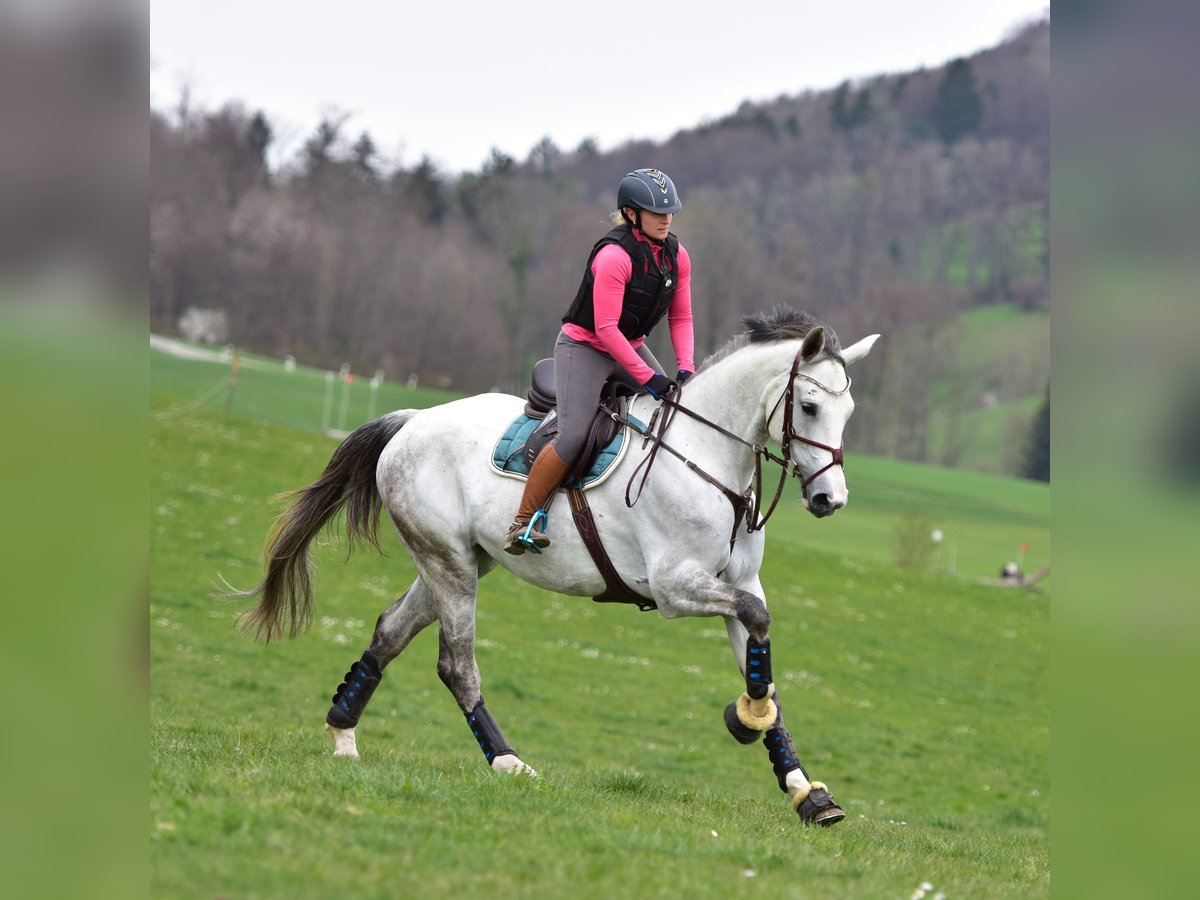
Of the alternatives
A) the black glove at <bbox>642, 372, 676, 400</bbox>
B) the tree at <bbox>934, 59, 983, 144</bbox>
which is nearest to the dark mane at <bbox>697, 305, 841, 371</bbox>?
the black glove at <bbox>642, 372, 676, 400</bbox>

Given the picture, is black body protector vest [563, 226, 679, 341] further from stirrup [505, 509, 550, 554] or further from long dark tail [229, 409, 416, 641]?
long dark tail [229, 409, 416, 641]

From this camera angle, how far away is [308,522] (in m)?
9.63

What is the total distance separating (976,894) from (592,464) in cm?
358

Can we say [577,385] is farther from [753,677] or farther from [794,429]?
[753,677]

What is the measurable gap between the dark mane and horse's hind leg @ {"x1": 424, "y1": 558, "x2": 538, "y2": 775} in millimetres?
2467

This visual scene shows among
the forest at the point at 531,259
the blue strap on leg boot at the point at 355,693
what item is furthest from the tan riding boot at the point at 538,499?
the forest at the point at 531,259

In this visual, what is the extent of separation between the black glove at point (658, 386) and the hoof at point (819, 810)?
281 centimetres

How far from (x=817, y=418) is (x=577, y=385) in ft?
5.52

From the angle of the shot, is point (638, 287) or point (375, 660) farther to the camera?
point (375, 660)

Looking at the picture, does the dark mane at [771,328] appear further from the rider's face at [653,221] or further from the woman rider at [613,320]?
the rider's face at [653,221]

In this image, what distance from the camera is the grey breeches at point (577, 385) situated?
25.9 feet

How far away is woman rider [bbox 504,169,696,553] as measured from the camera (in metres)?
7.75

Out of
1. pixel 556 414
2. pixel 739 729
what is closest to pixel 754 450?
pixel 556 414
